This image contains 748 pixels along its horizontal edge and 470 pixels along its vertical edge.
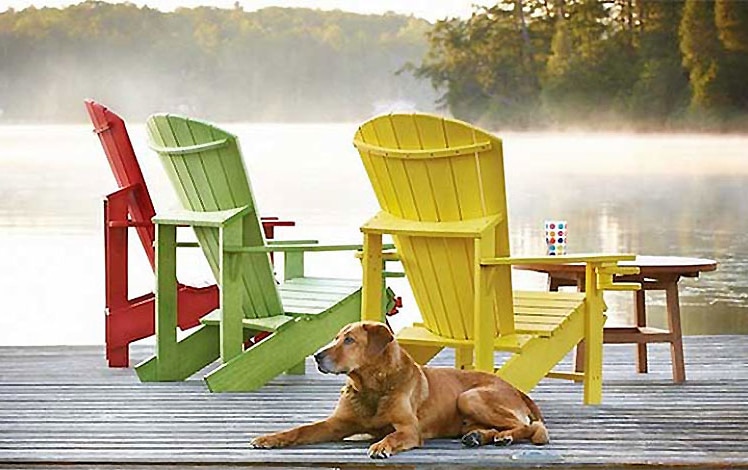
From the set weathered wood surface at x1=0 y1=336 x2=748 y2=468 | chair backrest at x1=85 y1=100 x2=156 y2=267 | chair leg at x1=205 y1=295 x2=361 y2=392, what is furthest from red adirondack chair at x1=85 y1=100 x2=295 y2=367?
chair leg at x1=205 y1=295 x2=361 y2=392

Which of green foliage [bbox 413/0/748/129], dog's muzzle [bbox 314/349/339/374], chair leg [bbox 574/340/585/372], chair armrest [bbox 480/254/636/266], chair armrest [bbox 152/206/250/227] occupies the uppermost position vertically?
green foliage [bbox 413/0/748/129]

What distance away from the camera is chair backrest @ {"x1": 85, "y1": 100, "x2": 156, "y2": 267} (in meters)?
6.27

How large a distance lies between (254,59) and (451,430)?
4.65 m

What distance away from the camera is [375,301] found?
5176 mm

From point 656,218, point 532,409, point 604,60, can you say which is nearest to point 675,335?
point 532,409

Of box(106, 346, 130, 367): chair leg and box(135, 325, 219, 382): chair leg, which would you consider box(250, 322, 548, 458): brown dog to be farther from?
box(106, 346, 130, 367): chair leg

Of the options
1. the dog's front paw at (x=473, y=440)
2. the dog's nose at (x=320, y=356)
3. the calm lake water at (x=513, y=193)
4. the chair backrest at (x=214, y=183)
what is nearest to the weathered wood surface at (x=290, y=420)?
the dog's front paw at (x=473, y=440)

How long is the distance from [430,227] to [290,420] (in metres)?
0.73

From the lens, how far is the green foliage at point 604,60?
8.86m

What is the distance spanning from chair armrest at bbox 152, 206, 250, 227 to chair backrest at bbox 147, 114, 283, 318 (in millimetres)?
29

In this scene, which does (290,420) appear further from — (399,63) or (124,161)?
(399,63)

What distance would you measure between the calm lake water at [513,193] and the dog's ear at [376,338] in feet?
13.9

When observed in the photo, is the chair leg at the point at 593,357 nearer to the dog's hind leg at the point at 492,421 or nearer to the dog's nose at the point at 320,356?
the dog's hind leg at the point at 492,421

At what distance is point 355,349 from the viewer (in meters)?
4.33
